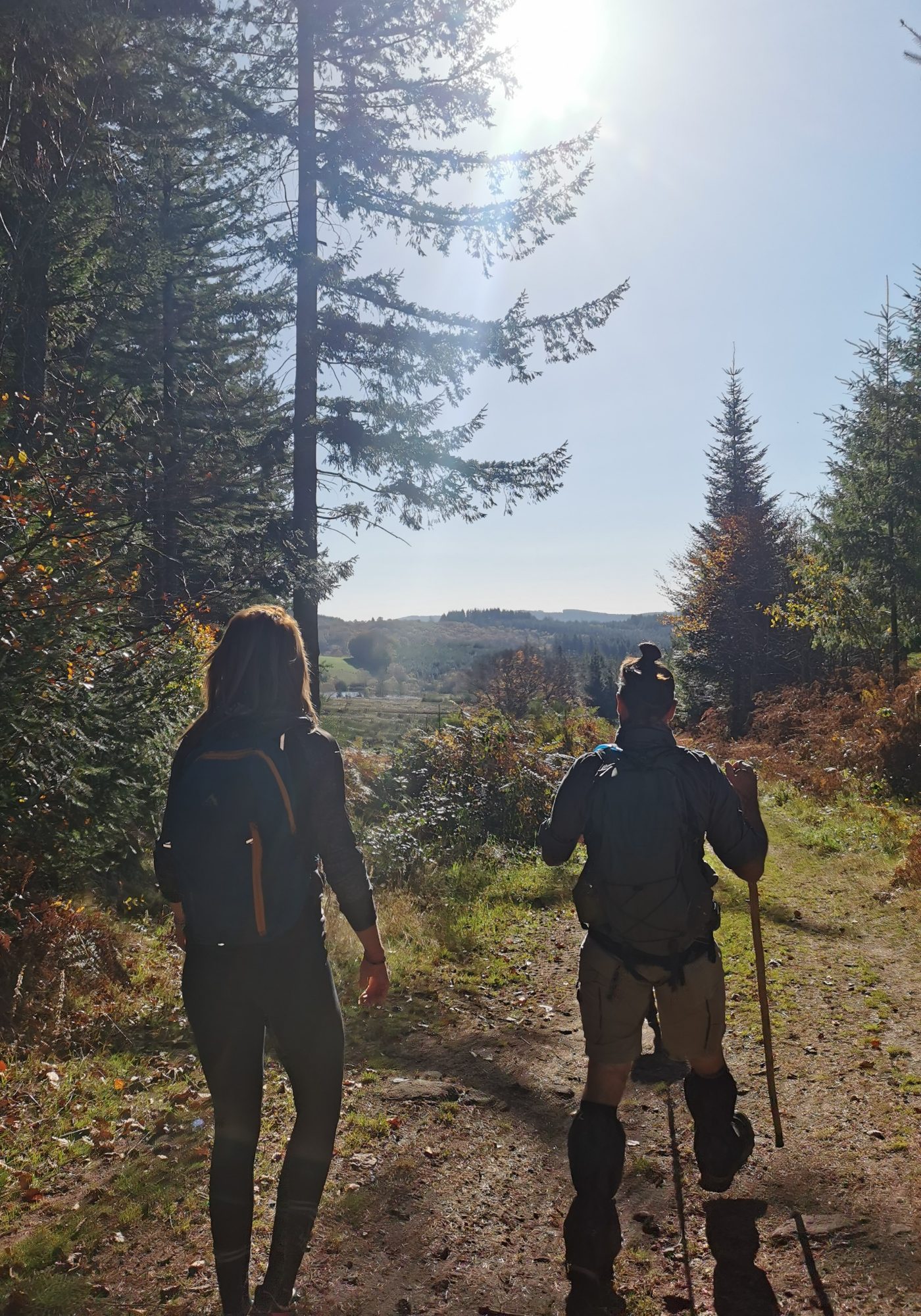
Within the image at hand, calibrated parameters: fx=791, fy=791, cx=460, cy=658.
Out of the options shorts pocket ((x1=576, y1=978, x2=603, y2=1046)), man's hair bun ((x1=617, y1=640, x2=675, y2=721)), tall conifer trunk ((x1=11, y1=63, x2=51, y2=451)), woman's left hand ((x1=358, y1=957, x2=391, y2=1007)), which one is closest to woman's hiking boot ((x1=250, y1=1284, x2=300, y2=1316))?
woman's left hand ((x1=358, y1=957, x2=391, y2=1007))

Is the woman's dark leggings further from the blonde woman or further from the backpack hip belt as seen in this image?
the backpack hip belt

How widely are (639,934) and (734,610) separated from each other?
2572 centimetres

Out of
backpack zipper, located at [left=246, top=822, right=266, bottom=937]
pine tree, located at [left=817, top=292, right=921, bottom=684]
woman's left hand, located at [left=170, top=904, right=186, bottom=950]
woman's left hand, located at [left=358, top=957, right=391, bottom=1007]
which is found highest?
pine tree, located at [left=817, top=292, right=921, bottom=684]

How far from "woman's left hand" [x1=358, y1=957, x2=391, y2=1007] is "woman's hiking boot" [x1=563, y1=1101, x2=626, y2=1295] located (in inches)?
37.1

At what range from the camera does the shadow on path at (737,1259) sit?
2.83 meters

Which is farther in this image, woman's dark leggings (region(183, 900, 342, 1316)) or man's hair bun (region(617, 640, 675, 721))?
man's hair bun (region(617, 640, 675, 721))

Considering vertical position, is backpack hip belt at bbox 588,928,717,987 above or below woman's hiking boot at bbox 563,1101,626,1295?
above

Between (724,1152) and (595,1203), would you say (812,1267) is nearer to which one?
(724,1152)

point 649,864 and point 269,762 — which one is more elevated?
point 269,762

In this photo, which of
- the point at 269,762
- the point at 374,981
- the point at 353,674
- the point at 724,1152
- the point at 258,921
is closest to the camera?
the point at 258,921

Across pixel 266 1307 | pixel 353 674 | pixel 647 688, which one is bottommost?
pixel 353 674

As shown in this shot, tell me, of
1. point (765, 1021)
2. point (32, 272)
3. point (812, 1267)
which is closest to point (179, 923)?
point (812, 1267)

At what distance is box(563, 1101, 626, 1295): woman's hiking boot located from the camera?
2.89m

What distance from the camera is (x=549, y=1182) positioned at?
12.4 feet
